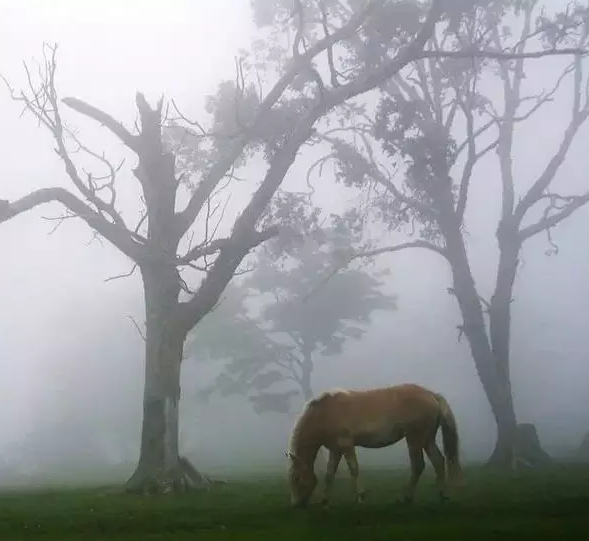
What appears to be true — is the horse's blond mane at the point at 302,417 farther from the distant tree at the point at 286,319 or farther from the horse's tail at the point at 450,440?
the distant tree at the point at 286,319

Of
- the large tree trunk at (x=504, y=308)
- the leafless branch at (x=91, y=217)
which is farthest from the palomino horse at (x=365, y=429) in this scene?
the large tree trunk at (x=504, y=308)

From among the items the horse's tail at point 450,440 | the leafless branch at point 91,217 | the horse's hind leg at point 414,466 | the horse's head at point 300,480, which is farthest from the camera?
the leafless branch at point 91,217

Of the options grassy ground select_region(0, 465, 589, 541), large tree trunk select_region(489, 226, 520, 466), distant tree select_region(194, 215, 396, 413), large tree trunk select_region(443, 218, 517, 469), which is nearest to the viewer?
grassy ground select_region(0, 465, 589, 541)

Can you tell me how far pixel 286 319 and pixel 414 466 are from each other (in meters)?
29.1

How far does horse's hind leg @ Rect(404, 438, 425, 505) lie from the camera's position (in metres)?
12.3

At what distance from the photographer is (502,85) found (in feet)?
97.1

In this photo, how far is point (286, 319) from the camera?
135ft

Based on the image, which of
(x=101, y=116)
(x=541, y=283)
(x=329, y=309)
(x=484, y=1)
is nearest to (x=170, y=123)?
(x=101, y=116)

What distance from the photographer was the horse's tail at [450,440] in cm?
1269

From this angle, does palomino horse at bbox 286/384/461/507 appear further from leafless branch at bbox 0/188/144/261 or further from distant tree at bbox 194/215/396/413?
distant tree at bbox 194/215/396/413

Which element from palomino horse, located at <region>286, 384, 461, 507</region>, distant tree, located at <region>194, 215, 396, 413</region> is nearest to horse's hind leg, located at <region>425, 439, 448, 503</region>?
palomino horse, located at <region>286, 384, 461, 507</region>

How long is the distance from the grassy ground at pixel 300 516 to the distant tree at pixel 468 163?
9.12 metres

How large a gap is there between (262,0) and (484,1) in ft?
31.8

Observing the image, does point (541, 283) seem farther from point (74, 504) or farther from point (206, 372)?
point (74, 504)
